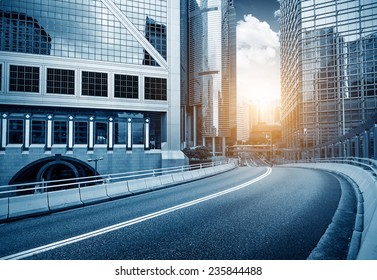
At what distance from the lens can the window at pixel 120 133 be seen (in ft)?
125

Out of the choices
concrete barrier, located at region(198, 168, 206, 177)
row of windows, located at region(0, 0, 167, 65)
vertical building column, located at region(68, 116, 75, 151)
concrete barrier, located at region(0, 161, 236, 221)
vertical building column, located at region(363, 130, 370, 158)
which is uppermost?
row of windows, located at region(0, 0, 167, 65)

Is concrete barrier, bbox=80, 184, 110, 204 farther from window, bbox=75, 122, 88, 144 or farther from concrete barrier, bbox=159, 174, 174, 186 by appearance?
window, bbox=75, 122, 88, 144

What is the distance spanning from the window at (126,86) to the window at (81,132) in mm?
7278

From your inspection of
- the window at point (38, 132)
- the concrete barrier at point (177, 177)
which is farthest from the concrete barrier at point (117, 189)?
the window at point (38, 132)

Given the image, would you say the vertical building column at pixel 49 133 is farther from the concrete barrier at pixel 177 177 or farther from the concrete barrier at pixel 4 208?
the concrete barrier at pixel 4 208

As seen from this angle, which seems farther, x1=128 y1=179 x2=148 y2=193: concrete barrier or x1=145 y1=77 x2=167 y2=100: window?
x1=145 y1=77 x2=167 y2=100: window

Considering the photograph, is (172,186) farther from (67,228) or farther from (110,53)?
(110,53)

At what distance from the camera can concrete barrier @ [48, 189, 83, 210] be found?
9.56 metres

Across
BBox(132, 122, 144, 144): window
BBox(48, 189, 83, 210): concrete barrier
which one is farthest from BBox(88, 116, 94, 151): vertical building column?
BBox(48, 189, 83, 210): concrete barrier

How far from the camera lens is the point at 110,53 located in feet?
130

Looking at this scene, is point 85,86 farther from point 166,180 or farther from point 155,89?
point 166,180

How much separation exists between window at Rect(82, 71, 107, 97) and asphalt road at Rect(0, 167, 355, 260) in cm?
3352

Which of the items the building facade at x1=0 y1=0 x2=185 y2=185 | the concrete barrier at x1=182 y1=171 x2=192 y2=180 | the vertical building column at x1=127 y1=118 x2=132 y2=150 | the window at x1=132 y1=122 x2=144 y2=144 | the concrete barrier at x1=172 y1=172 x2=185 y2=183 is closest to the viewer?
the concrete barrier at x1=172 y1=172 x2=185 y2=183
